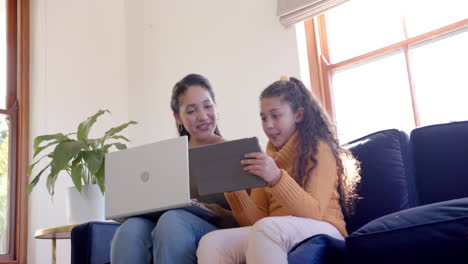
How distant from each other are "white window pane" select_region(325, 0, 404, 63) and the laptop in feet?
4.36

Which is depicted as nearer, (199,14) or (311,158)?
(311,158)

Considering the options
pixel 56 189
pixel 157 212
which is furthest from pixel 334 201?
pixel 56 189

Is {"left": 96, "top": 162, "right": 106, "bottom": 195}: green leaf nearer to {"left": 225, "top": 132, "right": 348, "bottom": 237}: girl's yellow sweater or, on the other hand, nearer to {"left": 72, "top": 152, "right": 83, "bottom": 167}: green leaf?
{"left": 72, "top": 152, "right": 83, "bottom": 167}: green leaf

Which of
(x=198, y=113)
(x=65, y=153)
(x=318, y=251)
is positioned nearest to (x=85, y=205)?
(x=65, y=153)

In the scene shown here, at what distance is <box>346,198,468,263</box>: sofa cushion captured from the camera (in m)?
1.20

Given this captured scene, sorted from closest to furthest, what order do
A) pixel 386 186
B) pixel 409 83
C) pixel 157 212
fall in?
1. pixel 157 212
2. pixel 386 186
3. pixel 409 83

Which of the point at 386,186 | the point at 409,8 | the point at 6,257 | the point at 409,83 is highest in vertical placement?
the point at 409,8

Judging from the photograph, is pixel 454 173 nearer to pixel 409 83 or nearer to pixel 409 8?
pixel 409 83

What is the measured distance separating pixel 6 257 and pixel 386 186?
2.11 metres

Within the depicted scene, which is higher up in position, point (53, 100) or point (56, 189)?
point (53, 100)

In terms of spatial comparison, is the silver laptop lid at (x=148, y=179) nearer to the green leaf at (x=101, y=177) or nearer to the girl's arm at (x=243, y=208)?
the girl's arm at (x=243, y=208)

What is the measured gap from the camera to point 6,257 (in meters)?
2.99

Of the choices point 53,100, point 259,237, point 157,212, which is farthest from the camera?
Result: point 53,100

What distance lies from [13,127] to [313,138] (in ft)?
6.78
